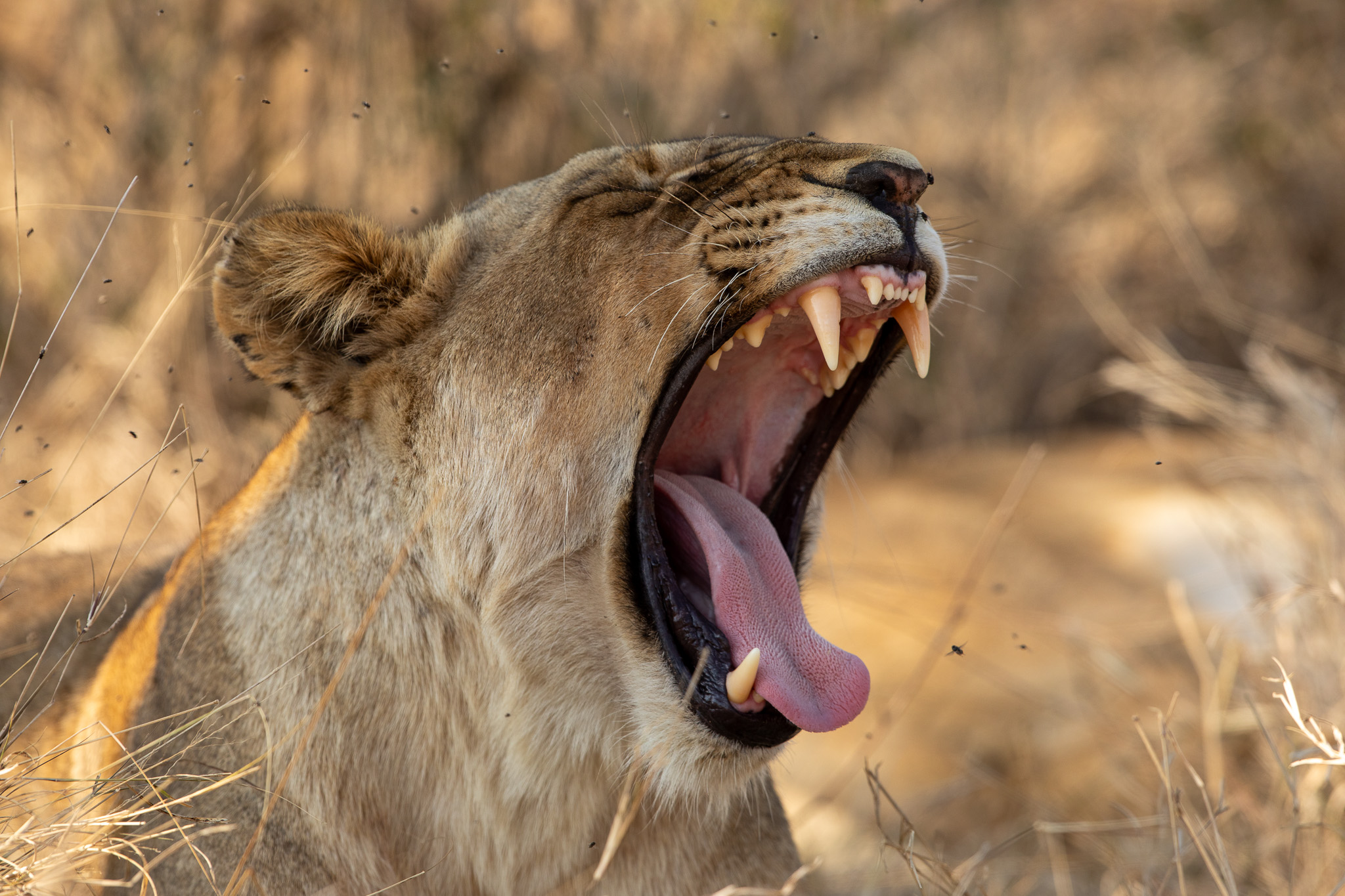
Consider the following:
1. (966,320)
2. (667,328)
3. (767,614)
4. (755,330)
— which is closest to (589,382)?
(667,328)

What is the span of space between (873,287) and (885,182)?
209mm

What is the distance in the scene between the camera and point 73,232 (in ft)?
22.0

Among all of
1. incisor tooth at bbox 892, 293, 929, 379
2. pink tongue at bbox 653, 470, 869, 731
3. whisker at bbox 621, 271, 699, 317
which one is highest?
whisker at bbox 621, 271, 699, 317

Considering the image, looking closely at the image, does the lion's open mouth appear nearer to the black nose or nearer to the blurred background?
the black nose

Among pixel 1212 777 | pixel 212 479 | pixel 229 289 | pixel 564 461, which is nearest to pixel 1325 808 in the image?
pixel 1212 777

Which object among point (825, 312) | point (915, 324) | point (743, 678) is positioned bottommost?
point (743, 678)

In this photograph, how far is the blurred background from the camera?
4.22 meters

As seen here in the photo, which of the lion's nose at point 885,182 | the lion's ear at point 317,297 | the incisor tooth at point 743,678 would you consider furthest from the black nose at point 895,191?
the lion's ear at point 317,297

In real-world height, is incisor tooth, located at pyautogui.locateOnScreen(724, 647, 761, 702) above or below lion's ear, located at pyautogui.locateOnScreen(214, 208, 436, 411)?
below

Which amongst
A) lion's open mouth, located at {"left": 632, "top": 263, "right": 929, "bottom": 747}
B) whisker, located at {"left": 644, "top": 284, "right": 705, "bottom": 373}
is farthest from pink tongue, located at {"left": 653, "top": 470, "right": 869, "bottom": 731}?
whisker, located at {"left": 644, "top": 284, "right": 705, "bottom": 373}

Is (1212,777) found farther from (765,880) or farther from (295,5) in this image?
(295,5)

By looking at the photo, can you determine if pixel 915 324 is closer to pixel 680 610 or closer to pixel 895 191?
pixel 895 191

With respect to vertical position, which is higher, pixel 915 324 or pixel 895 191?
pixel 895 191

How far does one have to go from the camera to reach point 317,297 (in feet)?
7.53
